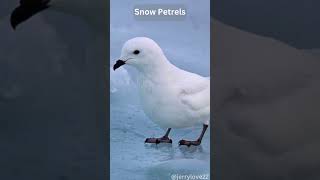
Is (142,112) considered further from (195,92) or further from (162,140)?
(195,92)

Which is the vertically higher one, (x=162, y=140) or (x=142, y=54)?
(x=142, y=54)

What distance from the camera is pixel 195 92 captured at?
2.37 meters

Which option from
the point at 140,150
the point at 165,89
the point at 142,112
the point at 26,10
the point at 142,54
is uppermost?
the point at 26,10

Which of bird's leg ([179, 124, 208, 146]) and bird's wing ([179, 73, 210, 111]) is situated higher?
bird's wing ([179, 73, 210, 111])

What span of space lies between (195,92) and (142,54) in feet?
1.02

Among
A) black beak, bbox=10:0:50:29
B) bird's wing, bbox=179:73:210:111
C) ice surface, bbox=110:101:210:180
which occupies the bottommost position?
ice surface, bbox=110:101:210:180

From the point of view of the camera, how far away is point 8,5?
95.6 inches

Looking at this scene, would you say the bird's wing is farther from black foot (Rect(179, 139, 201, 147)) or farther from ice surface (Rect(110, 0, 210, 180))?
black foot (Rect(179, 139, 201, 147))

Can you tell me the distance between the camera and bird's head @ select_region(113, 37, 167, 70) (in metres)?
2.37

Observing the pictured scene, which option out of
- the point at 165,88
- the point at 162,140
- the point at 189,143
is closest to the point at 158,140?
the point at 162,140

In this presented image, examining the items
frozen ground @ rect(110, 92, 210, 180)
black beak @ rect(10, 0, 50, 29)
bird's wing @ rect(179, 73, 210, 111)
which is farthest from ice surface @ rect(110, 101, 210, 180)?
black beak @ rect(10, 0, 50, 29)

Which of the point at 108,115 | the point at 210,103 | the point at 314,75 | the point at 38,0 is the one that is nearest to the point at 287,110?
the point at 314,75

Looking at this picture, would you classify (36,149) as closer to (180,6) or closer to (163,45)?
(163,45)

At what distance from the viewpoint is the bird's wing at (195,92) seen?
7.73ft
